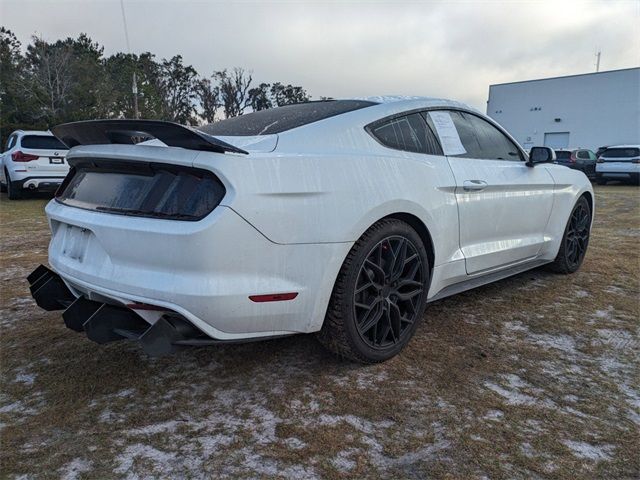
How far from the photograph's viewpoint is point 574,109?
107ft

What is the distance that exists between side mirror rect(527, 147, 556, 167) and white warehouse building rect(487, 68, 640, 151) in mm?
32205

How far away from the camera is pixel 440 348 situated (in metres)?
2.87

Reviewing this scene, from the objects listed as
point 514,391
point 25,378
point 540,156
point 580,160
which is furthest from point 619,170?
point 25,378

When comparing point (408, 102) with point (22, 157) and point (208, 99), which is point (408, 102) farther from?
point (208, 99)

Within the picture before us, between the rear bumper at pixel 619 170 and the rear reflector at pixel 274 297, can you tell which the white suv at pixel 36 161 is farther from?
the rear bumper at pixel 619 170

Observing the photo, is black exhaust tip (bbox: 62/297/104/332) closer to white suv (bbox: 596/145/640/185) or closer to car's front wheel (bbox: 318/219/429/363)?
car's front wheel (bbox: 318/219/429/363)

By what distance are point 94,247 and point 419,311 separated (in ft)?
5.74

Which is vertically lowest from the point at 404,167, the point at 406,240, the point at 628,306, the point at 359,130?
the point at 628,306

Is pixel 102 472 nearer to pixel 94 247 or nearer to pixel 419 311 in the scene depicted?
pixel 94 247

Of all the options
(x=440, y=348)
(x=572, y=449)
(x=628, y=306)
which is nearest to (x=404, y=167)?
(x=440, y=348)

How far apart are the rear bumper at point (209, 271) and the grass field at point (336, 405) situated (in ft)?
1.35

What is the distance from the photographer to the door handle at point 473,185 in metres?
3.02

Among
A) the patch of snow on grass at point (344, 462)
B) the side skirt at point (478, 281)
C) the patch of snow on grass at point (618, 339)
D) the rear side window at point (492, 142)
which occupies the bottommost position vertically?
the patch of snow on grass at point (618, 339)

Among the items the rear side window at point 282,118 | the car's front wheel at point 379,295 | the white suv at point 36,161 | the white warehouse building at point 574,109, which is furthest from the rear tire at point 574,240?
the white warehouse building at point 574,109
